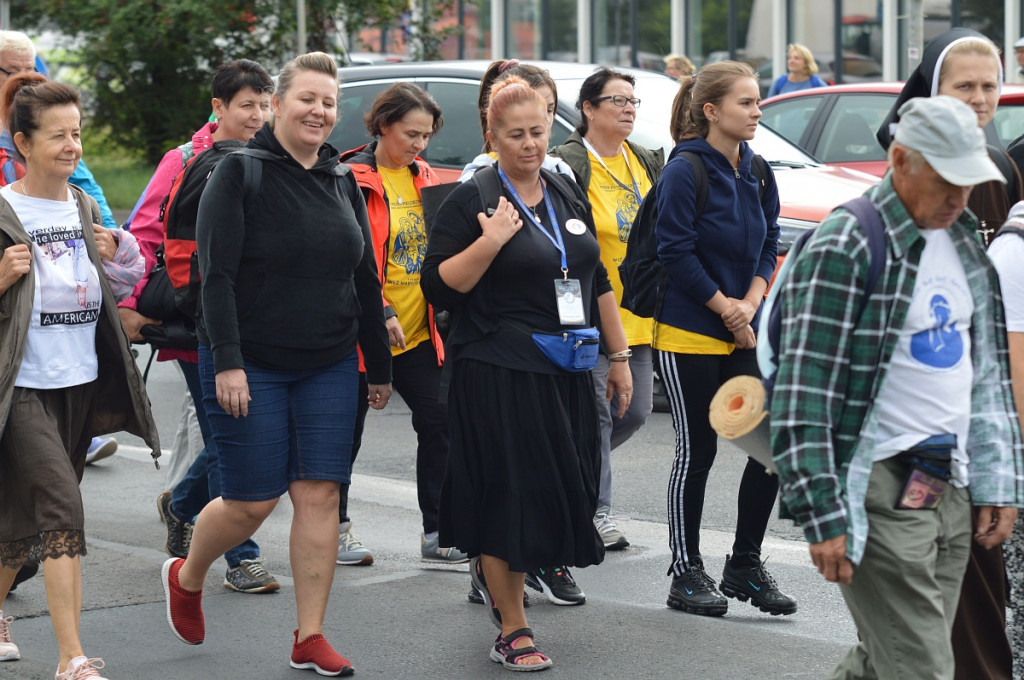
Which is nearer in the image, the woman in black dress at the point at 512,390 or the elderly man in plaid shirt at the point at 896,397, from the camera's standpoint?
the elderly man in plaid shirt at the point at 896,397

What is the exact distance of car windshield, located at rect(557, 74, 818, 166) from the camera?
938cm

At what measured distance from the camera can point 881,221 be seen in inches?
132

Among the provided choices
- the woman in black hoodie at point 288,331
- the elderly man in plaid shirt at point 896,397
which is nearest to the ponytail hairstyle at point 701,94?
the woman in black hoodie at point 288,331

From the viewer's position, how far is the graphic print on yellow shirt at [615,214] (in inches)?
249

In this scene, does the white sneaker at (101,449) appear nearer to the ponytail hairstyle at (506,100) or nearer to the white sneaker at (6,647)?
the white sneaker at (6,647)

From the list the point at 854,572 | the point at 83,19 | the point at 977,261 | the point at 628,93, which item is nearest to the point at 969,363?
the point at 977,261

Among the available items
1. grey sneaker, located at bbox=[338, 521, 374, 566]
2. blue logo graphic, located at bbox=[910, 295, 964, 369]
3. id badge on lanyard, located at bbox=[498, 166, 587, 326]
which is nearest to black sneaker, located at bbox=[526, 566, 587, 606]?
grey sneaker, located at bbox=[338, 521, 374, 566]

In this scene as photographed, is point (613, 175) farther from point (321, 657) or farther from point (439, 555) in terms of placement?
point (321, 657)

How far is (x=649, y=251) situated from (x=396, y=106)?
1.25 meters

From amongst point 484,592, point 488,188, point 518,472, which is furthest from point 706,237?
point 484,592

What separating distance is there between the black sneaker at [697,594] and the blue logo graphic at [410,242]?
5.70ft

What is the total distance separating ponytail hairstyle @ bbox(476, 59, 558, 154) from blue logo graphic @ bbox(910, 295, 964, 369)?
8.69 feet

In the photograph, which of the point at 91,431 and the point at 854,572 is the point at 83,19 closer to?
the point at 91,431

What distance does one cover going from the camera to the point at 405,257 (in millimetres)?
6230
